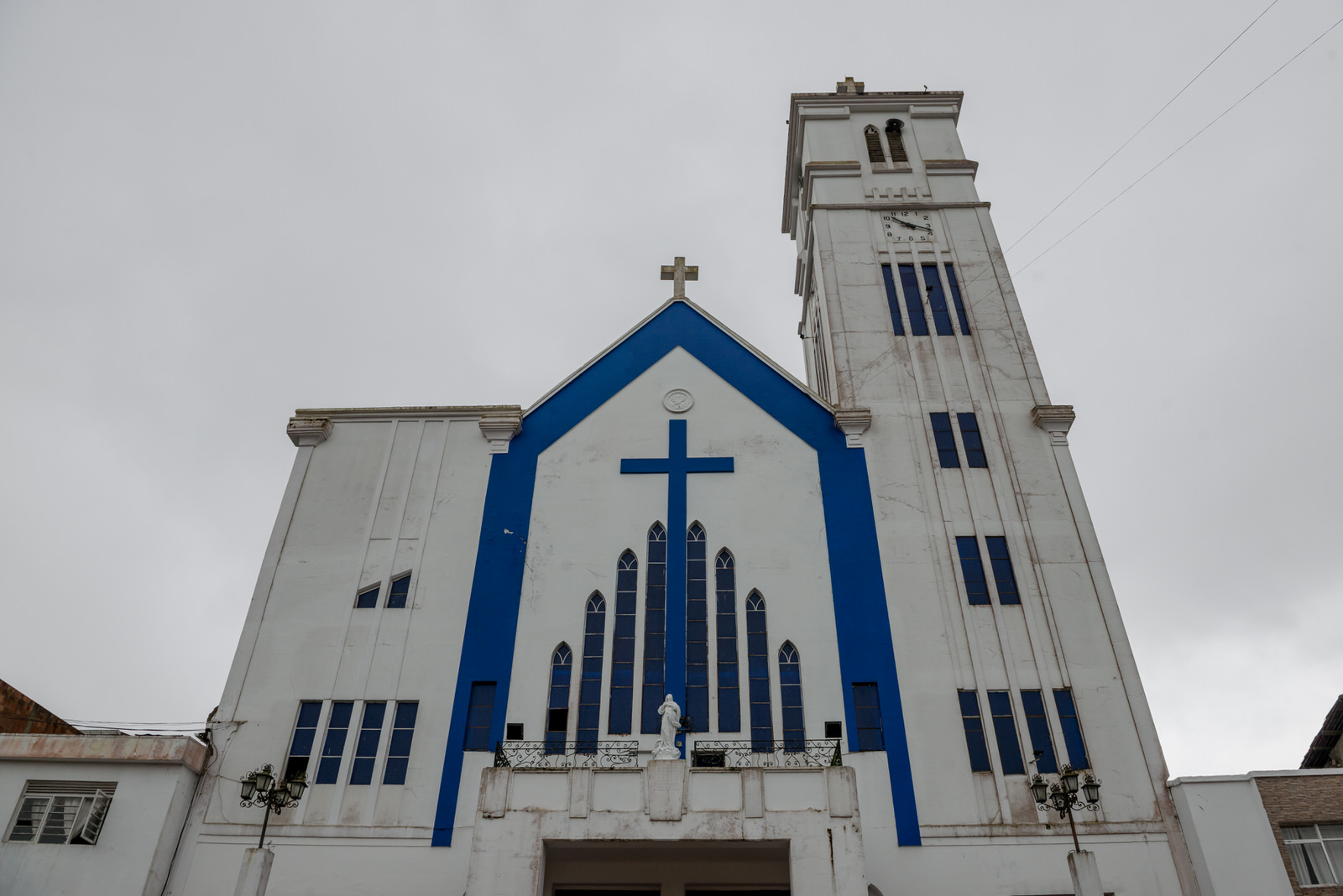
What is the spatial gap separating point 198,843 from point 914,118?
1219 inches

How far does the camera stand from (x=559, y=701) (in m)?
20.5

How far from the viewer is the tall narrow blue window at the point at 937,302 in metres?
27.0

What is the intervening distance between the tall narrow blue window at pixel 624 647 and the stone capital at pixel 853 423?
263 inches

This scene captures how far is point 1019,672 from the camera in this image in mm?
20625

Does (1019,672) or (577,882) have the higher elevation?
(1019,672)

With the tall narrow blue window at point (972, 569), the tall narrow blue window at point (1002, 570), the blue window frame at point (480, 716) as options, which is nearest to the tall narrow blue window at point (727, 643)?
the blue window frame at point (480, 716)

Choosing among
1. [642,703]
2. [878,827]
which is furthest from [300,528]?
[878,827]

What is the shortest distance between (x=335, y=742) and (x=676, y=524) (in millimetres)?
9269

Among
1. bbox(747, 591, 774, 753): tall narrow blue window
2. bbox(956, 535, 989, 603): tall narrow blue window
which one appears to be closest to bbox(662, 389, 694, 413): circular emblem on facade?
bbox(747, 591, 774, 753): tall narrow blue window

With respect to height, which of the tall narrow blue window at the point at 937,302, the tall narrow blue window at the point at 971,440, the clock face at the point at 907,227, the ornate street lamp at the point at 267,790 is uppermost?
the clock face at the point at 907,227

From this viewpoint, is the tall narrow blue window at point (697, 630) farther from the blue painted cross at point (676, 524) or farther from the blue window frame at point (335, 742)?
the blue window frame at point (335, 742)

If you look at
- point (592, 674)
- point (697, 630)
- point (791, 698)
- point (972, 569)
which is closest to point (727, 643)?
point (697, 630)

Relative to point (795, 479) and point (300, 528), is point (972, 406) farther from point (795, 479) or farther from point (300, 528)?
point (300, 528)

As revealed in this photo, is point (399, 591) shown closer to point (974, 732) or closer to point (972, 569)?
point (974, 732)
